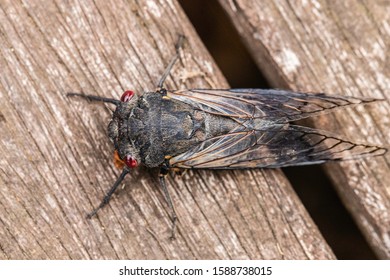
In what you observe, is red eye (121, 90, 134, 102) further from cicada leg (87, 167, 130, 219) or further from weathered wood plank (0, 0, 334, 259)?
cicada leg (87, 167, 130, 219)

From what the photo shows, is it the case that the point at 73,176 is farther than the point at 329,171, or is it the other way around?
the point at 329,171

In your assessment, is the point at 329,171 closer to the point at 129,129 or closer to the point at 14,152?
the point at 129,129

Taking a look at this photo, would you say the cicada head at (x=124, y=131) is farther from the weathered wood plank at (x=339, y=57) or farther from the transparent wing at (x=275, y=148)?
the weathered wood plank at (x=339, y=57)

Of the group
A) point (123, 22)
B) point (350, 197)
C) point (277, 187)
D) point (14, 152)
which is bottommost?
point (350, 197)

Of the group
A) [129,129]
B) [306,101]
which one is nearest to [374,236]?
[306,101]

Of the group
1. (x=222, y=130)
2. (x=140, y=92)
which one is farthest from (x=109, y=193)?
(x=222, y=130)
